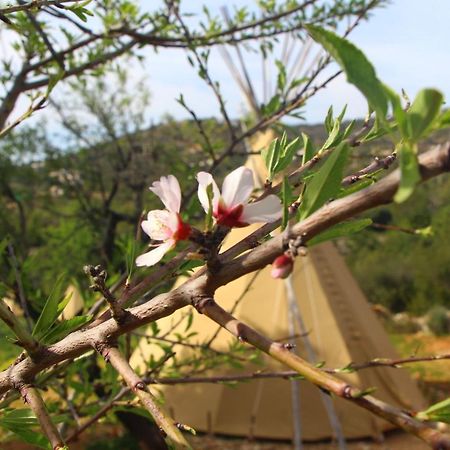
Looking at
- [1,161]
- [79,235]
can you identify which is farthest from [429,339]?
[1,161]

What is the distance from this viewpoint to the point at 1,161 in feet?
23.7

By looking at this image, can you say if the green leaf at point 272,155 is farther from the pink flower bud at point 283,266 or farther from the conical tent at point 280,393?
the conical tent at point 280,393

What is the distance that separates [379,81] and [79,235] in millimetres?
6152

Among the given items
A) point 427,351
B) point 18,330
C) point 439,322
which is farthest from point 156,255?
point 439,322

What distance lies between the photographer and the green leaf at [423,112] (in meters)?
0.33

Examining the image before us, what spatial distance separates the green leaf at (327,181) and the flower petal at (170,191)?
102mm

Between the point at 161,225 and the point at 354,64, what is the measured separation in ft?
0.71

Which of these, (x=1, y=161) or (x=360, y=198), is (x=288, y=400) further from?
(x=360, y=198)

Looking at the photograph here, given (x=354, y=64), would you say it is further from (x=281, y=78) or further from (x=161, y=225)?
(x=281, y=78)

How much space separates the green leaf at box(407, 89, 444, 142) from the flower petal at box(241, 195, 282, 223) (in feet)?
0.40

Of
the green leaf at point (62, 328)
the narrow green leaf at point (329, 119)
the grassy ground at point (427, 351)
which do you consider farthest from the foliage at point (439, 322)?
the green leaf at point (62, 328)

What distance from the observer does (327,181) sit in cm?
40

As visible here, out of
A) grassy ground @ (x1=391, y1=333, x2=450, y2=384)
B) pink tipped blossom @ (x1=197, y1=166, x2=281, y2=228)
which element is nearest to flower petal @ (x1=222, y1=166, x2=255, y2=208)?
pink tipped blossom @ (x1=197, y1=166, x2=281, y2=228)

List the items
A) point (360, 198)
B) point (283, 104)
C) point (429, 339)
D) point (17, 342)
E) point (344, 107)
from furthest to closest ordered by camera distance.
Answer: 1. point (429, 339)
2. point (283, 104)
3. point (344, 107)
4. point (17, 342)
5. point (360, 198)
